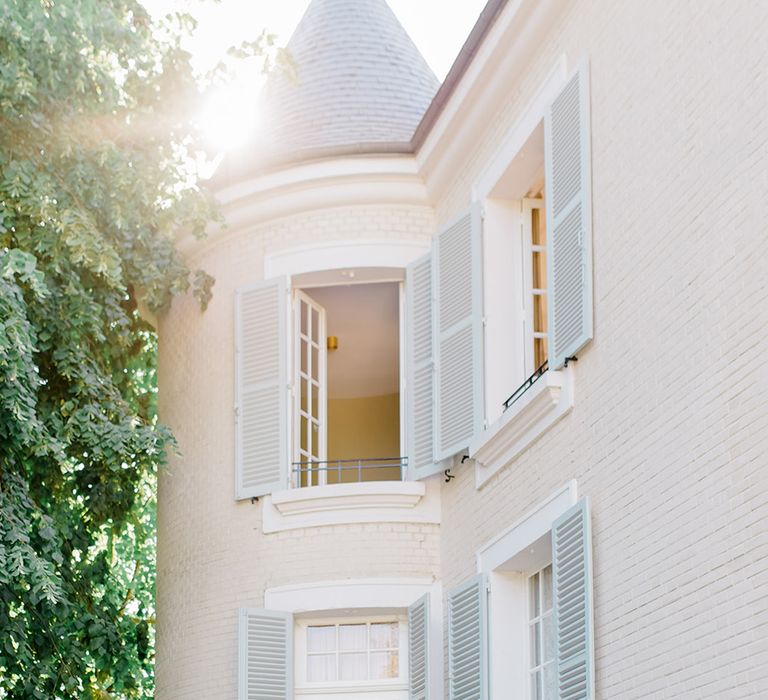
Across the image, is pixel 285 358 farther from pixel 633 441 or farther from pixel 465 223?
pixel 633 441

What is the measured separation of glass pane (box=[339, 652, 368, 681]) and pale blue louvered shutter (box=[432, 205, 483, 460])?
1854mm

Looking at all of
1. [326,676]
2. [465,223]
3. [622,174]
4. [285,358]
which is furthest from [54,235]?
[622,174]

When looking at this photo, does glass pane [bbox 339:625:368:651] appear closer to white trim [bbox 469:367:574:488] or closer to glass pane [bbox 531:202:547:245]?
white trim [bbox 469:367:574:488]

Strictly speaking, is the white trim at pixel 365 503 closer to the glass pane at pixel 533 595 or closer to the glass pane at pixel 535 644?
the glass pane at pixel 533 595

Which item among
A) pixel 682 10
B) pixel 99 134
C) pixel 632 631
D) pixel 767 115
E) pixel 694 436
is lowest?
pixel 632 631

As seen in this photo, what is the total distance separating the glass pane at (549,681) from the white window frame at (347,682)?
2.31 m

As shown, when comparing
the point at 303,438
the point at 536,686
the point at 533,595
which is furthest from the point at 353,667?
the point at 536,686

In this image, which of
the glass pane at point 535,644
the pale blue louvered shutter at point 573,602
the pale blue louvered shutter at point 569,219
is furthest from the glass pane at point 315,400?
the pale blue louvered shutter at point 573,602

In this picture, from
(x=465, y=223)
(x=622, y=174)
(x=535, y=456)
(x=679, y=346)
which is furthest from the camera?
(x=465, y=223)

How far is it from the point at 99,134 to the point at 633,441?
592cm

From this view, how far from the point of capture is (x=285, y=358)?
1375cm

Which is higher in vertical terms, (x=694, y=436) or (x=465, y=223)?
(x=465, y=223)

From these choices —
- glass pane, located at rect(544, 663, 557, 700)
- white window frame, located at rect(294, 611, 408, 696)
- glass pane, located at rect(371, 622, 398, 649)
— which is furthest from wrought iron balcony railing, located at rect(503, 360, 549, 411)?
glass pane, located at rect(371, 622, 398, 649)

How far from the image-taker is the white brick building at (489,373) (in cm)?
855
